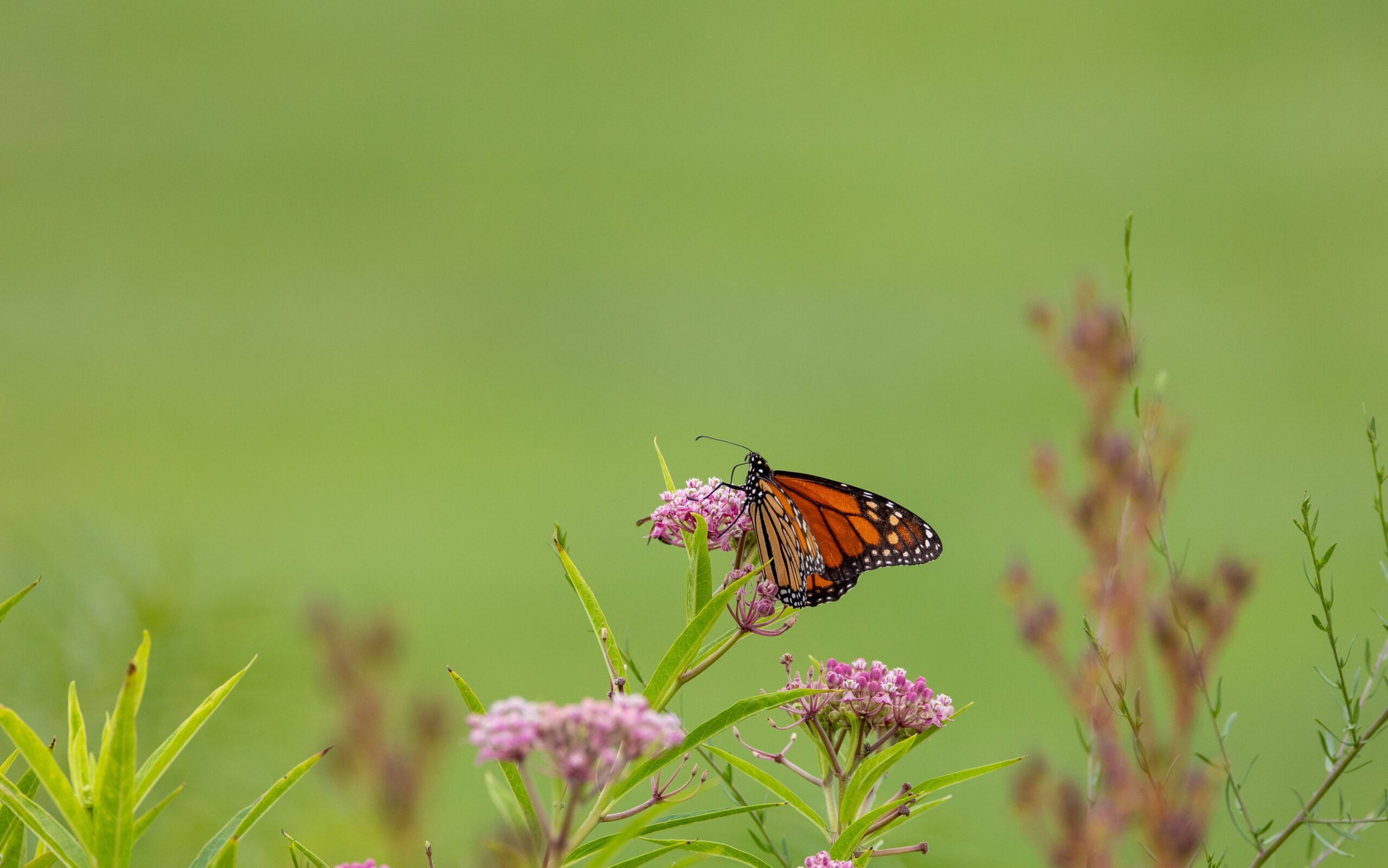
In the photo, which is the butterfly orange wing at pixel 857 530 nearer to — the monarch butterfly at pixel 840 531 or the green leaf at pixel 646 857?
the monarch butterfly at pixel 840 531

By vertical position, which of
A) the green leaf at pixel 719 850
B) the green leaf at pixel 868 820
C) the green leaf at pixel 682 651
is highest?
the green leaf at pixel 682 651

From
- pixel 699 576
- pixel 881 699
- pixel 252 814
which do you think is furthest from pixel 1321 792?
pixel 252 814

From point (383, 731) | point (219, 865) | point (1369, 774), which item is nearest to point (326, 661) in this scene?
point (383, 731)

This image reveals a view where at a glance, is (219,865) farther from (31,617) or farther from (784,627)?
(31,617)

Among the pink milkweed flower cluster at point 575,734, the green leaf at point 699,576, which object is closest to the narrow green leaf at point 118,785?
the pink milkweed flower cluster at point 575,734

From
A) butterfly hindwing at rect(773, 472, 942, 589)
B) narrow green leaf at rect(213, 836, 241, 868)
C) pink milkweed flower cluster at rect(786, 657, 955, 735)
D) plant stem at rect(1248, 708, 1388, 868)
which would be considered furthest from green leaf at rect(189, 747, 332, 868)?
butterfly hindwing at rect(773, 472, 942, 589)

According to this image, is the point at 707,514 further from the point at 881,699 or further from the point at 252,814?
the point at 252,814
